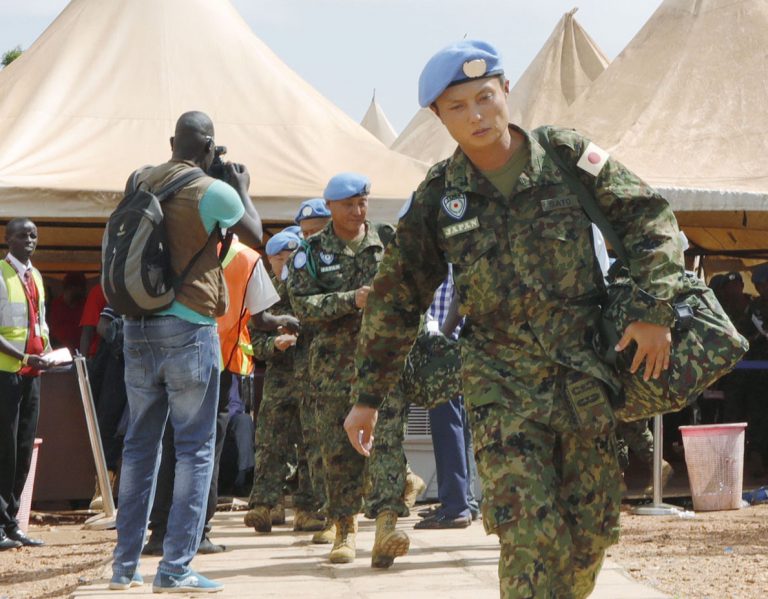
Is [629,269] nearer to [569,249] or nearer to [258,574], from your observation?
[569,249]

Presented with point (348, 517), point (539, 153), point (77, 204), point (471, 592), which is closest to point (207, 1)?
point (77, 204)

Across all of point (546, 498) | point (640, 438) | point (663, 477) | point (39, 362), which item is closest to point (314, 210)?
point (39, 362)

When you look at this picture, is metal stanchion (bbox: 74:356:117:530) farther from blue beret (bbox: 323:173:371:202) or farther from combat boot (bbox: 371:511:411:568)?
combat boot (bbox: 371:511:411:568)

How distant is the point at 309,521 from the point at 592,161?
17.1ft

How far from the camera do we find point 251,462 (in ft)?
36.7

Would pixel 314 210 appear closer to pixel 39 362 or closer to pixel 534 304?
pixel 39 362

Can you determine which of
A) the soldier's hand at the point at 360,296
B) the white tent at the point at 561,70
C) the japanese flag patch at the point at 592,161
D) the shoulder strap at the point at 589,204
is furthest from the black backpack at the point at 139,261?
the white tent at the point at 561,70

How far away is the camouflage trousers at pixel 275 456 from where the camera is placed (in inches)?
341

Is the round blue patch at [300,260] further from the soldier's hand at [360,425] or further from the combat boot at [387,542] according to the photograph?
the soldier's hand at [360,425]

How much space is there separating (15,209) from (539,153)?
7.74 meters

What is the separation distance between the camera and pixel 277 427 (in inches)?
346

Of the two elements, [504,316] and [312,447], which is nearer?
[504,316]

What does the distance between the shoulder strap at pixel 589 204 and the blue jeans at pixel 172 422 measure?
229 cm

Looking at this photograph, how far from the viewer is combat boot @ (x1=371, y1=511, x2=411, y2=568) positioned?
6668mm
